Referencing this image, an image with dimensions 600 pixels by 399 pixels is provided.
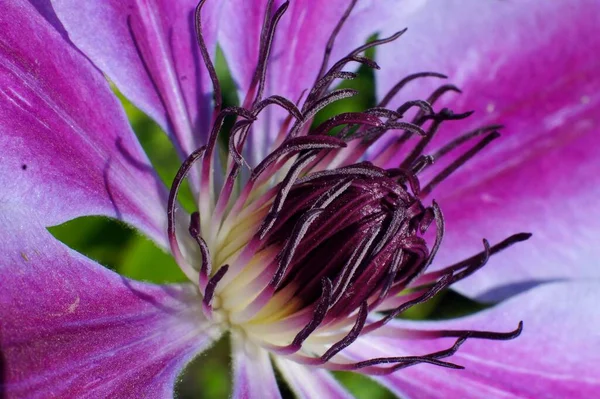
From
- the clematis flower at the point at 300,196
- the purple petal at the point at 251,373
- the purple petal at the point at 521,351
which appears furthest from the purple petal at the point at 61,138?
the purple petal at the point at 521,351

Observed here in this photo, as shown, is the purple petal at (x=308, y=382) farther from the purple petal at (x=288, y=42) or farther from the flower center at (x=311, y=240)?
the purple petal at (x=288, y=42)

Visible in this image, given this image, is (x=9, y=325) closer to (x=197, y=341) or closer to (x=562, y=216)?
(x=197, y=341)

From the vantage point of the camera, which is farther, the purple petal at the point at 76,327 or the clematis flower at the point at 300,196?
the clematis flower at the point at 300,196

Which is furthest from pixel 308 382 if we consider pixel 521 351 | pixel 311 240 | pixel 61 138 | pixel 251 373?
pixel 61 138

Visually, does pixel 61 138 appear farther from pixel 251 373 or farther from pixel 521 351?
pixel 521 351

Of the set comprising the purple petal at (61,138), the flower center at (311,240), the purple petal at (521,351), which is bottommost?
the purple petal at (521,351)

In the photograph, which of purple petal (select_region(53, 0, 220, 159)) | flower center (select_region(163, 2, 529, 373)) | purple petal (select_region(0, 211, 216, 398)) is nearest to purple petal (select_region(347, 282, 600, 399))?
flower center (select_region(163, 2, 529, 373))

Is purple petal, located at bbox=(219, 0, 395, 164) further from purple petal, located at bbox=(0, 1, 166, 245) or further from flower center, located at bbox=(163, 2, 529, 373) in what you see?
purple petal, located at bbox=(0, 1, 166, 245)

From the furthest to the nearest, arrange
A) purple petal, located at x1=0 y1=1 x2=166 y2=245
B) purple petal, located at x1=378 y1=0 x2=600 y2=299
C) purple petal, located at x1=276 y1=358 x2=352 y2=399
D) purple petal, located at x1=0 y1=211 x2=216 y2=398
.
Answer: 1. purple petal, located at x1=378 y1=0 x2=600 y2=299
2. purple petal, located at x1=276 y1=358 x2=352 y2=399
3. purple petal, located at x1=0 y1=1 x2=166 y2=245
4. purple petal, located at x1=0 y1=211 x2=216 y2=398
